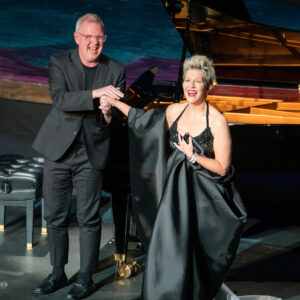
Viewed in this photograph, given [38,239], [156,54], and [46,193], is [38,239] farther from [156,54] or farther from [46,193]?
[156,54]

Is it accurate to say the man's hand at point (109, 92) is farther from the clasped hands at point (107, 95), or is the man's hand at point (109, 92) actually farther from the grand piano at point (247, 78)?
the grand piano at point (247, 78)

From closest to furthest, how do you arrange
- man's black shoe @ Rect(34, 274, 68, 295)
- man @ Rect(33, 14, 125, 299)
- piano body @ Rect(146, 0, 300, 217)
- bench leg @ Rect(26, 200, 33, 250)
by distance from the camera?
man @ Rect(33, 14, 125, 299)
man's black shoe @ Rect(34, 274, 68, 295)
bench leg @ Rect(26, 200, 33, 250)
piano body @ Rect(146, 0, 300, 217)

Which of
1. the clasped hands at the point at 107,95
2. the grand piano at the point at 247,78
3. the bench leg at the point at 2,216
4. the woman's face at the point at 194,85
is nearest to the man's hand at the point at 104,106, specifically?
the clasped hands at the point at 107,95

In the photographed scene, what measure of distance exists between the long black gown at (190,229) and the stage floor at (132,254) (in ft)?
1.95

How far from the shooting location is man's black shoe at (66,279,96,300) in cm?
316

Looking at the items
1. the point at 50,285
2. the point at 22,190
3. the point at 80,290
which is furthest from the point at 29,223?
the point at 80,290

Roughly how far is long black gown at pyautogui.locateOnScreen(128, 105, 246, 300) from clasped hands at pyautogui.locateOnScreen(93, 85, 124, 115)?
0.96 feet

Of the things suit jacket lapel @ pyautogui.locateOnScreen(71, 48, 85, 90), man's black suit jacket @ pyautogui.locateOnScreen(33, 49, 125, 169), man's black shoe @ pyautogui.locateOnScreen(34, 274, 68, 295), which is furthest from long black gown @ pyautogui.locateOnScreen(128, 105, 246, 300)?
man's black shoe @ pyautogui.locateOnScreen(34, 274, 68, 295)

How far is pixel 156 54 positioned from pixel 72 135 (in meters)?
5.69

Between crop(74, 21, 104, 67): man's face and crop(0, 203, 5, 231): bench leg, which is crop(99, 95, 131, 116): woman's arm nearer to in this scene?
crop(74, 21, 104, 67): man's face

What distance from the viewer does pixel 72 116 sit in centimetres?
311

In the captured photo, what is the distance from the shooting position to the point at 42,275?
3506 millimetres

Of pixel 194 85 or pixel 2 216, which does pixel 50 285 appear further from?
pixel 194 85

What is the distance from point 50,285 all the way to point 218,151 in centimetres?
136
